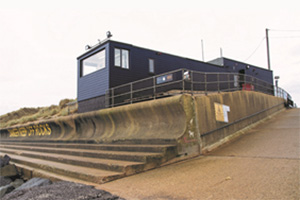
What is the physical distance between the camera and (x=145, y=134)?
24.6 ft

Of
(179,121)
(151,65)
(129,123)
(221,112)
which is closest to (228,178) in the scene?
(179,121)

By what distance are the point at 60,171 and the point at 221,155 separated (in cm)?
458

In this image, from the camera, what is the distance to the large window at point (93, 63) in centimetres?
1358

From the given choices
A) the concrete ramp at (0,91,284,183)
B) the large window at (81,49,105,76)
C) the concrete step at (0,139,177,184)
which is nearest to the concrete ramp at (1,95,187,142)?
the concrete ramp at (0,91,284,183)

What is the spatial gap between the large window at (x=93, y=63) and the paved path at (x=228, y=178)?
9.24 m

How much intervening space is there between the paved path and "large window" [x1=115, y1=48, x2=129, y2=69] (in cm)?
834

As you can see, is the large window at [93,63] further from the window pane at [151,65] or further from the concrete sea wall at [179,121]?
the concrete sea wall at [179,121]

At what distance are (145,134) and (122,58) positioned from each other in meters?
7.09

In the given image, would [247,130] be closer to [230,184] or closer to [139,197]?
[230,184]

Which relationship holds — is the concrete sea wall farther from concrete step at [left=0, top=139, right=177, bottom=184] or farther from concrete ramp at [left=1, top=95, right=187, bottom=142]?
concrete step at [left=0, top=139, right=177, bottom=184]

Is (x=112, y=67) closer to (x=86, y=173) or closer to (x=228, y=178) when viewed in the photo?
(x=86, y=173)

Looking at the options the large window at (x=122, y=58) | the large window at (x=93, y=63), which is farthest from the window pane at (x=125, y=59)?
the large window at (x=93, y=63)

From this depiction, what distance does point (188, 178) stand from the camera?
4602 millimetres

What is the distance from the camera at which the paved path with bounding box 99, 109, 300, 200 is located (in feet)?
11.7
